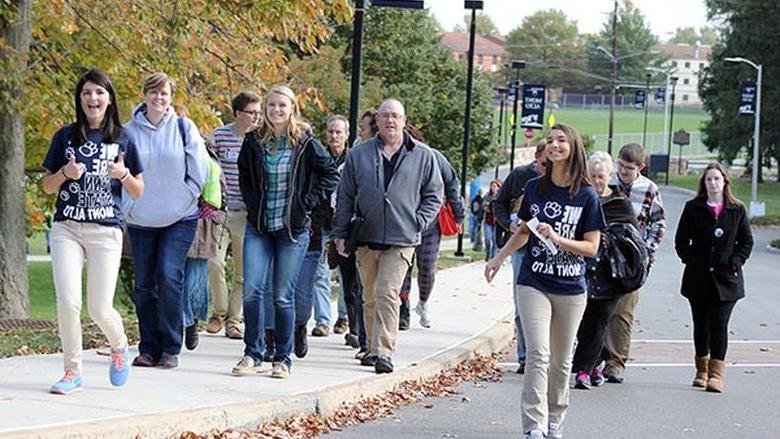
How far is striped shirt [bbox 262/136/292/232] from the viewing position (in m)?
10.0

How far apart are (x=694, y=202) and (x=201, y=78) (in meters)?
9.18

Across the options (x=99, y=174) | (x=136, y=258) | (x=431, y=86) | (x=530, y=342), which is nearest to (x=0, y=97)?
(x=136, y=258)

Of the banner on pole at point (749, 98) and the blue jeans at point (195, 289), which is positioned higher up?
the banner on pole at point (749, 98)

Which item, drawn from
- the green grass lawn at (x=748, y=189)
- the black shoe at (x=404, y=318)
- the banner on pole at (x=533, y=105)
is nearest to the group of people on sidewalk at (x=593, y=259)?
the black shoe at (x=404, y=318)

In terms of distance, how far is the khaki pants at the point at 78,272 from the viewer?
8719 millimetres

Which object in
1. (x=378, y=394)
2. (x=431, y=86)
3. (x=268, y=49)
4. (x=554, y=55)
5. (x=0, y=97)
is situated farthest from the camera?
(x=554, y=55)

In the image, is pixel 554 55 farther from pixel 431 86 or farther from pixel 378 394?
pixel 378 394

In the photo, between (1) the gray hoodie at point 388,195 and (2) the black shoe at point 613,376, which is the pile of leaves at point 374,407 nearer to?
(2) the black shoe at point 613,376

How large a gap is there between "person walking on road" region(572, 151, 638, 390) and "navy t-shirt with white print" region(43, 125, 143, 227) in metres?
3.97

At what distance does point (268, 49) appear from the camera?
18750 mm

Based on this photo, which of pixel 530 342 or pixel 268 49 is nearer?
pixel 530 342

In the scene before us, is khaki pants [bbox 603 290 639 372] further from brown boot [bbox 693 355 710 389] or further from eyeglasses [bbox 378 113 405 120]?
eyeglasses [bbox 378 113 405 120]

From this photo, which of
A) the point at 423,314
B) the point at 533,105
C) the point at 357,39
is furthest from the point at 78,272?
the point at 533,105

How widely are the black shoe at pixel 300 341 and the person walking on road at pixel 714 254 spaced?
3269mm
